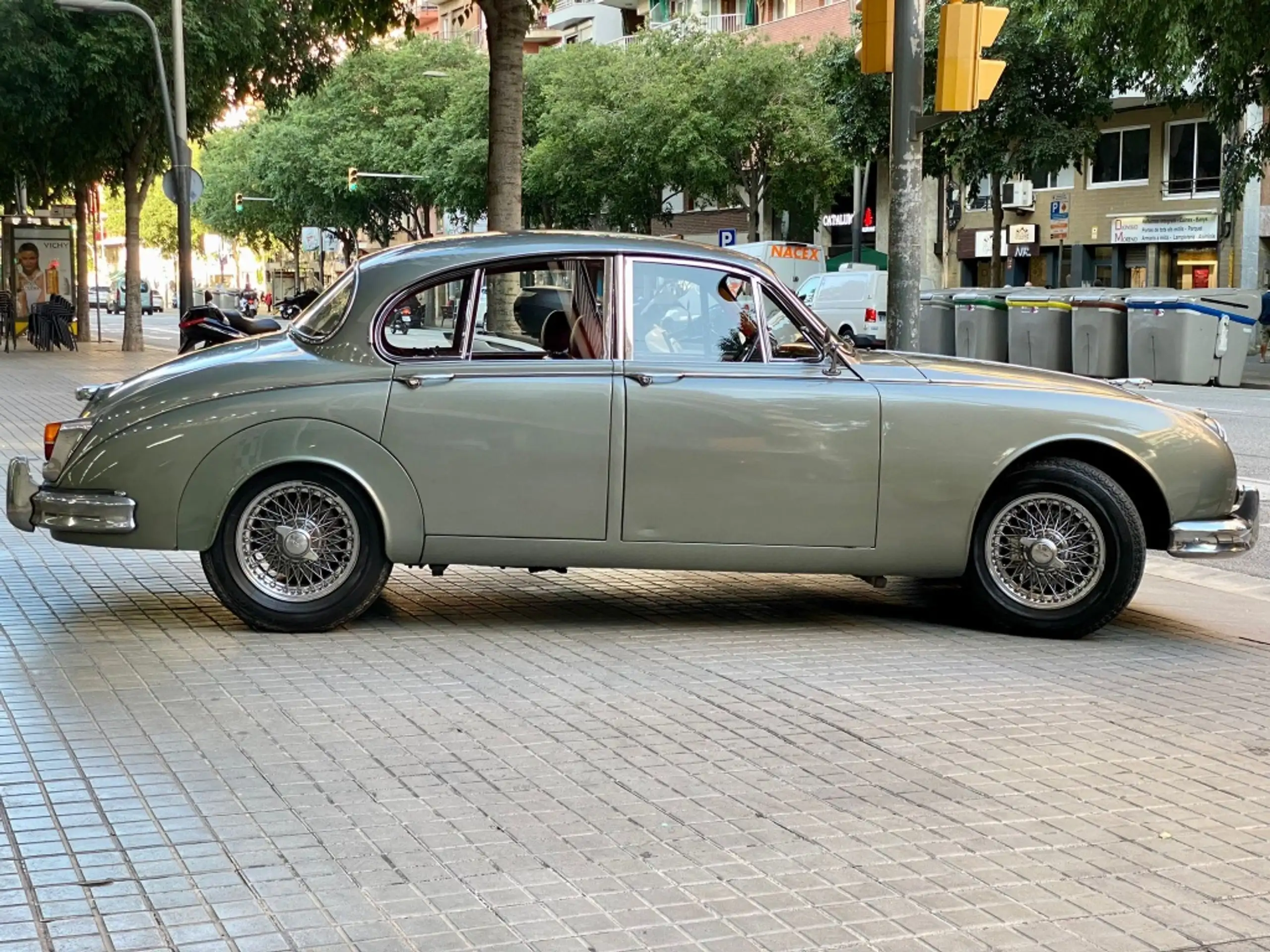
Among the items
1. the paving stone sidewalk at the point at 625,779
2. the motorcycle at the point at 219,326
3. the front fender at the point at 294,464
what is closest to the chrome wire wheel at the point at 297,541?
the front fender at the point at 294,464

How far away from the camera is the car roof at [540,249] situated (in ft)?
23.8

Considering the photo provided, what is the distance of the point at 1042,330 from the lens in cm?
2991

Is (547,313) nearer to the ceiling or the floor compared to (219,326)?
nearer to the ceiling

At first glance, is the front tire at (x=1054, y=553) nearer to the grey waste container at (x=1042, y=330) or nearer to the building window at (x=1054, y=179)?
Answer: the grey waste container at (x=1042, y=330)

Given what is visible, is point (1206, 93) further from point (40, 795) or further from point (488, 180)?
→ point (40, 795)

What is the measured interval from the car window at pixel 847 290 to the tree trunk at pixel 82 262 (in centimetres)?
1941

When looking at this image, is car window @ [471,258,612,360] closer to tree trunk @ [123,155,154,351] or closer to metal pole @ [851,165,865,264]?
tree trunk @ [123,155,154,351]

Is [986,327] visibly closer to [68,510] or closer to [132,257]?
[132,257]

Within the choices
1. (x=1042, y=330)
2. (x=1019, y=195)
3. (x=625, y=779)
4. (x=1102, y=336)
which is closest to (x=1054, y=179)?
(x=1019, y=195)

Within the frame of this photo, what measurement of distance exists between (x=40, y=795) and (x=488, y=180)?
10589mm

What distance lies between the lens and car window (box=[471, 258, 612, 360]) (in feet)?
23.6

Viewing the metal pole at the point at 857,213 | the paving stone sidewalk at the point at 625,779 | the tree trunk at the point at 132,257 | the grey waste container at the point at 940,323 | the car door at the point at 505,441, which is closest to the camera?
the paving stone sidewalk at the point at 625,779

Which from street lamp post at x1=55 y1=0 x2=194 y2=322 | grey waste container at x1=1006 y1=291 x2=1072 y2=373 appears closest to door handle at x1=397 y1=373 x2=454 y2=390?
street lamp post at x1=55 y1=0 x2=194 y2=322

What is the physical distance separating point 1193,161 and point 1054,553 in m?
36.9
